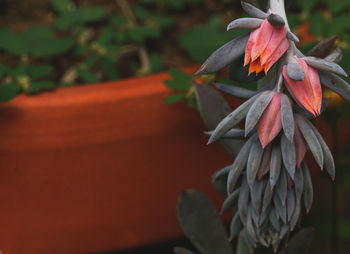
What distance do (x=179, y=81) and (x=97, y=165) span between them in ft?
0.60

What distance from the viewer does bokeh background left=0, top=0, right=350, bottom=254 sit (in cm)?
92

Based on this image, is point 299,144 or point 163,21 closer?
point 299,144

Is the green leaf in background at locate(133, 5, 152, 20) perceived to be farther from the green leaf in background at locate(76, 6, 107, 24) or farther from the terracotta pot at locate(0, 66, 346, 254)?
the terracotta pot at locate(0, 66, 346, 254)

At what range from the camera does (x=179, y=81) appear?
0.84 m

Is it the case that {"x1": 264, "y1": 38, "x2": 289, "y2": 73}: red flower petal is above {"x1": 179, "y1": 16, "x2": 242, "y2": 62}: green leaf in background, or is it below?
above

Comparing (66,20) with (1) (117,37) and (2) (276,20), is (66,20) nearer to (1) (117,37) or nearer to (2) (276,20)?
(1) (117,37)

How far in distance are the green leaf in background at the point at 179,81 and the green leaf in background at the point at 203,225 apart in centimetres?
16

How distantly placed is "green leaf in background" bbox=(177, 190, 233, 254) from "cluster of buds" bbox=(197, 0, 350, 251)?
0.65 ft

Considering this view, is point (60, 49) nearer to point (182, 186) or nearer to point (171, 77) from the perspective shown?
point (171, 77)

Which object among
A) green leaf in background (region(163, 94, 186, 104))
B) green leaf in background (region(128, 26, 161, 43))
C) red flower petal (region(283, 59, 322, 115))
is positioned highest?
red flower petal (region(283, 59, 322, 115))

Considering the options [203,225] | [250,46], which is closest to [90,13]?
[203,225]

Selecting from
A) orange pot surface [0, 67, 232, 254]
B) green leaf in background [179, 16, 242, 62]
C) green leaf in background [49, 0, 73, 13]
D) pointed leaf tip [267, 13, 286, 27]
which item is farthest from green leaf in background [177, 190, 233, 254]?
green leaf in background [49, 0, 73, 13]

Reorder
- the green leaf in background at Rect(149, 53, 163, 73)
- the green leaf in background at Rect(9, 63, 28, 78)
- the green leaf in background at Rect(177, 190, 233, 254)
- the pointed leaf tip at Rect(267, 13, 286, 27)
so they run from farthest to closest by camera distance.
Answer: the green leaf in background at Rect(149, 53, 163, 73), the green leaf in background at Rect(9, 63, 28, 78), the green leaf in background at Rect(177, 190, 233, 254), the pointed leaf tip at Rect(267, 13, 286, 27)

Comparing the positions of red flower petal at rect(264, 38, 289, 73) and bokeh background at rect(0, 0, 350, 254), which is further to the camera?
bokeh background at rect(0, 0, 350, 254)
